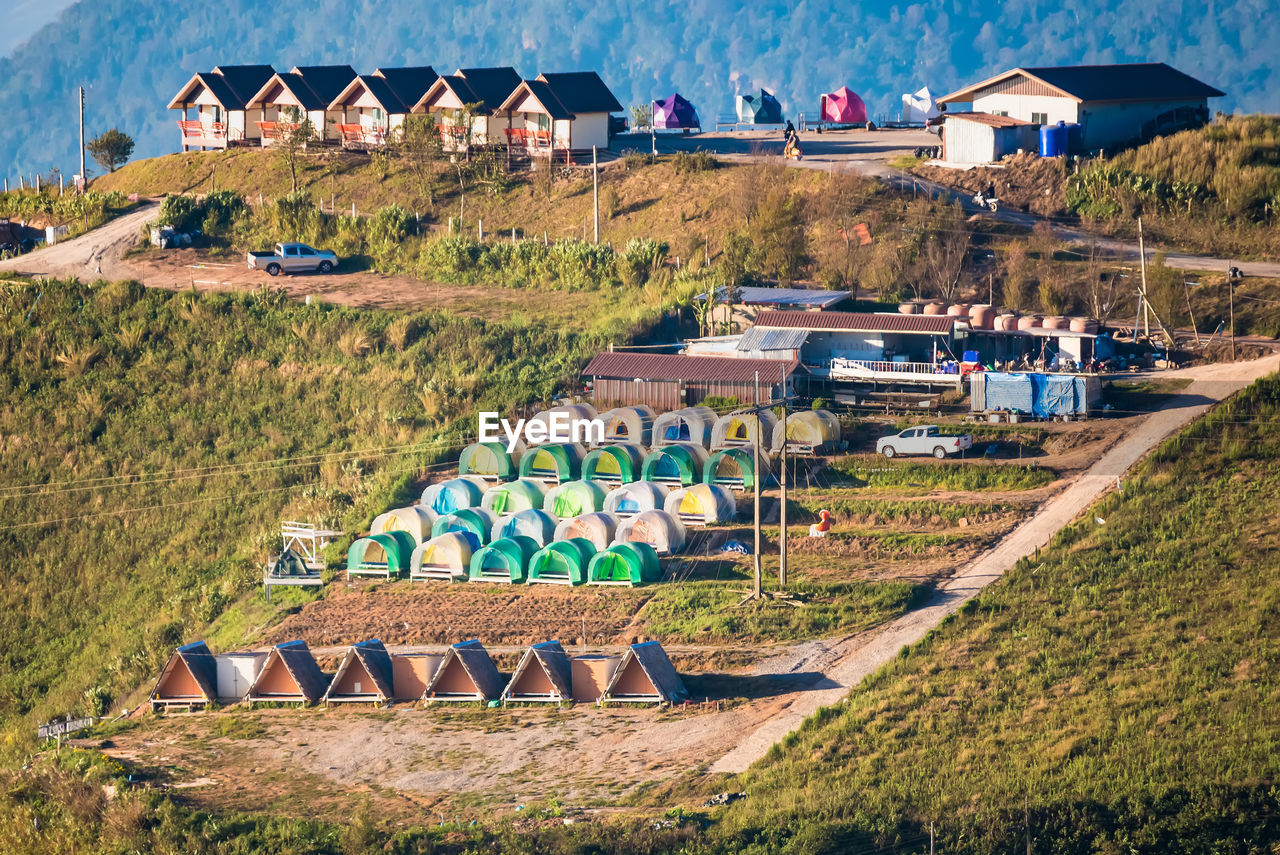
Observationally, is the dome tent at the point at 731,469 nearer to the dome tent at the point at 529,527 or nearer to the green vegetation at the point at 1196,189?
the dome tent at the point at 529,527

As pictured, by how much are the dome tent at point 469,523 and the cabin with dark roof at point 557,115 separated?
3226 centimetres

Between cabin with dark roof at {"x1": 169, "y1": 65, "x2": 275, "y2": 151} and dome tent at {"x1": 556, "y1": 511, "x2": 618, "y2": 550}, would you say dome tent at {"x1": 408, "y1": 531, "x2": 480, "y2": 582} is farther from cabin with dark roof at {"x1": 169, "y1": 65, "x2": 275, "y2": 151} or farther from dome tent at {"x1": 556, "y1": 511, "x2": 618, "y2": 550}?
cabin with dark roof at {"x1": 169, "y1": 65, "x2": 275, "y2": 151}

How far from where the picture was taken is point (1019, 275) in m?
60.8

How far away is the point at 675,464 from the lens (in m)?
50.2

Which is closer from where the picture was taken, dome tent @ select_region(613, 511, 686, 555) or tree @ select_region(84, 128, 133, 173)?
dome tent @ select_region(613, 511, 686, 555)

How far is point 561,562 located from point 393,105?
40893mm

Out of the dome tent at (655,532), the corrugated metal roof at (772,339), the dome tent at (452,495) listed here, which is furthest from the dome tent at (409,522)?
the corrugated metal roof at (772,339)

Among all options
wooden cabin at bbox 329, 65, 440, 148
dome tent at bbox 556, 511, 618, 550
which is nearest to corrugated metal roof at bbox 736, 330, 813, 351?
dome tent at bbox 556, 511, 618, 550

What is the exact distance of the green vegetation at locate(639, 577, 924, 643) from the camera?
1583 inches

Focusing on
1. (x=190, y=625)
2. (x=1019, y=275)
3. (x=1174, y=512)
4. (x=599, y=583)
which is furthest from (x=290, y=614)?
(x=1019, y=275)

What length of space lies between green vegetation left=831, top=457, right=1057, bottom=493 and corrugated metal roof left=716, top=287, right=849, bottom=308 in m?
10.9

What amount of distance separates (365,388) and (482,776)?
89.5 ft

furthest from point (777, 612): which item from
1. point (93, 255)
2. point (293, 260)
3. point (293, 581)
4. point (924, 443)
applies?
point (93, 255)

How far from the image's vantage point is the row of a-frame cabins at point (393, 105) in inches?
3044
